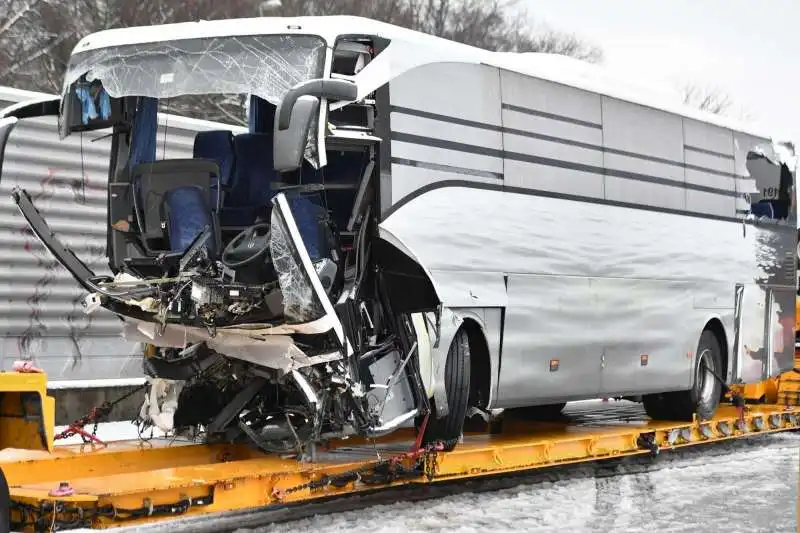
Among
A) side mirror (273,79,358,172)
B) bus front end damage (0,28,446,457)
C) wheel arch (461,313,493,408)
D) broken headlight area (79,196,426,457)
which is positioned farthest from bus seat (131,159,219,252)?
wheel arch (461,313,493,408)

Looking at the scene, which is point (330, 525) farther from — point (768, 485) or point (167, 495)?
point (768, 485)

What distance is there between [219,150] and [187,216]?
1.17m

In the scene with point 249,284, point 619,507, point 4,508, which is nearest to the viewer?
point 4,508

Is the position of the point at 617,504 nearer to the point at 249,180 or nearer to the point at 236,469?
the point at 236,469

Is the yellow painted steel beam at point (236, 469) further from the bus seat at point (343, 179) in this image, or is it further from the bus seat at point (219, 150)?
the bus seat at point (219, 150)

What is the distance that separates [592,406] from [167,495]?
9.96m

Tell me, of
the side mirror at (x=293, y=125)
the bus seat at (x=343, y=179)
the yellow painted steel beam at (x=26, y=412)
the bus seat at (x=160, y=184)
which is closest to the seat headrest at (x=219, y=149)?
the bus seat at (x=160, y=184)

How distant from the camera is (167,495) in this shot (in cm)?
804

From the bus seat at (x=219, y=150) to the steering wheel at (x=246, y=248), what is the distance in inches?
37.2

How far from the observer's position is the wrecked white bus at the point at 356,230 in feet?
29.8

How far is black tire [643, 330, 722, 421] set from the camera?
577 inches

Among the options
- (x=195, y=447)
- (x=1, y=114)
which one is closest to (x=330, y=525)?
(x=195, y=447)

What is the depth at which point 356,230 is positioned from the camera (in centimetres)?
971

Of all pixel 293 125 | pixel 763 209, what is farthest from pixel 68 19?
pixel 293 125
